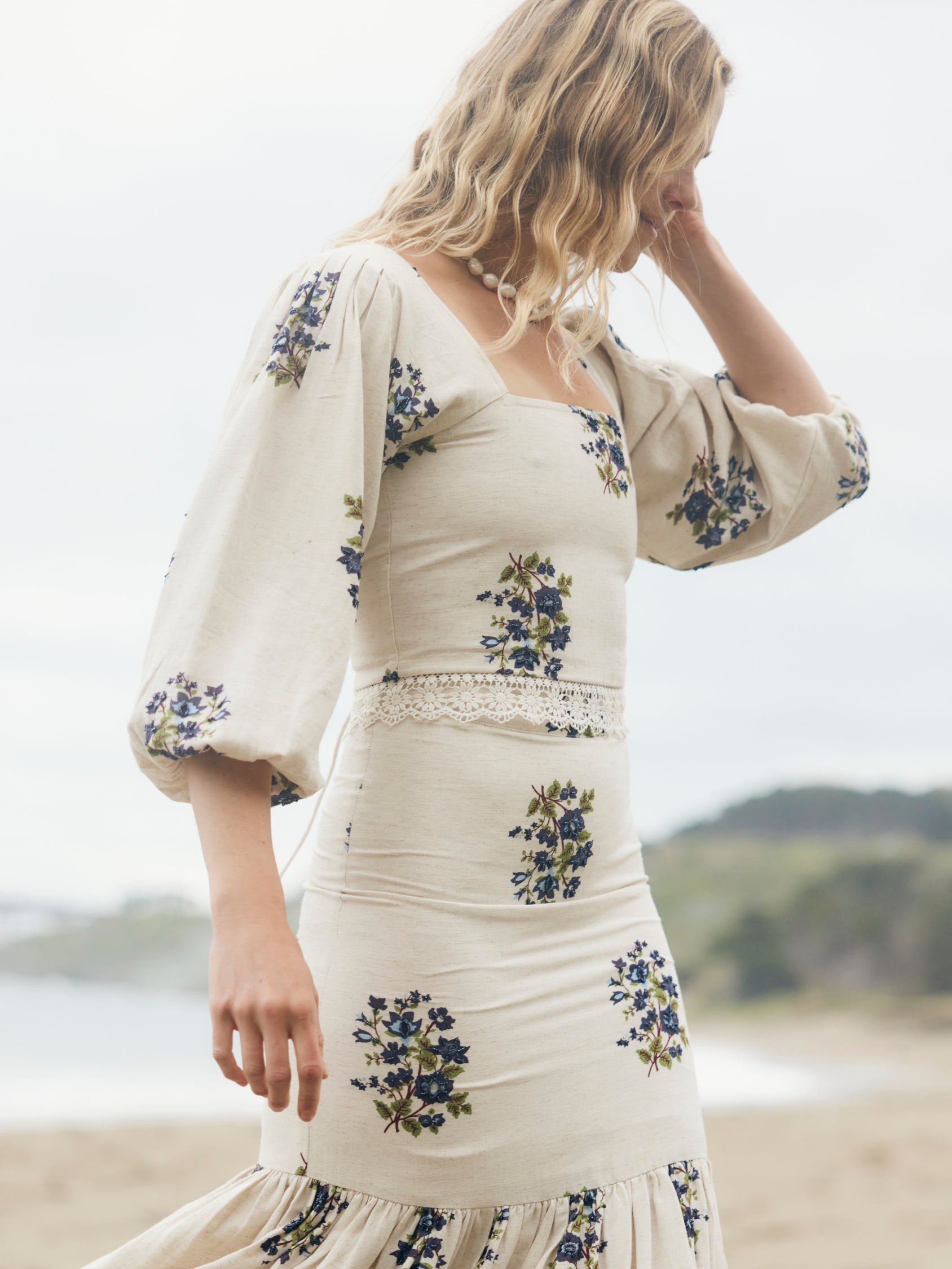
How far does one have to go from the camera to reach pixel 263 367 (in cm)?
114

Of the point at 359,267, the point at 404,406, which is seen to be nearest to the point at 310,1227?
the point at 404,406

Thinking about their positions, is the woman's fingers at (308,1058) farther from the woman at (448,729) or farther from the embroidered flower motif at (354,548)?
the embroidered flower motif at (354,548)

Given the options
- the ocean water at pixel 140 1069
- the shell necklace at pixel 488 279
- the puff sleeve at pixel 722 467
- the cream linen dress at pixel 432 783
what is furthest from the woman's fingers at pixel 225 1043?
the ocean water at pixel 140 1069

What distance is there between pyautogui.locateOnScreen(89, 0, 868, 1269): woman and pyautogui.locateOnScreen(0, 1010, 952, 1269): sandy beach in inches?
146

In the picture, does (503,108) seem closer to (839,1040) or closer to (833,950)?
(839,1040)

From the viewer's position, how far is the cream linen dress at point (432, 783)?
3.44 feet

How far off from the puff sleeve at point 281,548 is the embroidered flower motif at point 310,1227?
34cm

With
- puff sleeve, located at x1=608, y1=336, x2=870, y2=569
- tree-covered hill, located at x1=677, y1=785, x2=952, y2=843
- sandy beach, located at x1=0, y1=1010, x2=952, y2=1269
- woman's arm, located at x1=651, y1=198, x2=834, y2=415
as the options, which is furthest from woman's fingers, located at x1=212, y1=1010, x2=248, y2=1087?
tree-covered hill, located at x1=677, y1=785, x2=952, y2=843

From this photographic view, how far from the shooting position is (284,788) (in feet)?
3.40

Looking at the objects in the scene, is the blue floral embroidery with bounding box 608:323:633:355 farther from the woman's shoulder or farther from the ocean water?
the ocean water

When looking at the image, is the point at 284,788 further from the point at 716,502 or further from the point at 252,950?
the point at 716,502

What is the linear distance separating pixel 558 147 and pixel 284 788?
2.47ft

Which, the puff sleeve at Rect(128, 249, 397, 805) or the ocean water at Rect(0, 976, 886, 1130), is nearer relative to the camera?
the puff sleeve at Rect(128, 249, 397, 805)

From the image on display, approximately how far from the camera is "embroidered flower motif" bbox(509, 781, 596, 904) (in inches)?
44.6
